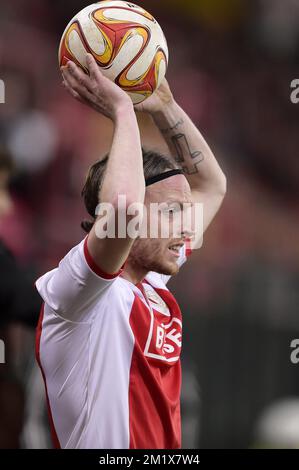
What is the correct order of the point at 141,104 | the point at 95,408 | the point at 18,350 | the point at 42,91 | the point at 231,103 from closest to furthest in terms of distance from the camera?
the point at 95,408 < the point at 141,104 < the point at 18,350 < the point at 42,91 < the point at 231,103

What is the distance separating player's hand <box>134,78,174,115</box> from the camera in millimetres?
3680

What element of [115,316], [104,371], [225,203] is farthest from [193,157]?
[225,203]

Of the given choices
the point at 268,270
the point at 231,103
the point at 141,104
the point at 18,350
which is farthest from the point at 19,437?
the point at 231,103

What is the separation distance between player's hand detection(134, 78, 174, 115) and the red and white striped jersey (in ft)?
2.86

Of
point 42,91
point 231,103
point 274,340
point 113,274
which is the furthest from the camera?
point 231,103

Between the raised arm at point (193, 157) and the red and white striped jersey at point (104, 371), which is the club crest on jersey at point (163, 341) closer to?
the red and white striped jersey at point (104, 371)

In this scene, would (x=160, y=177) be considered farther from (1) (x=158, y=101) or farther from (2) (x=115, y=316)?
(2) (x=115, y=316)

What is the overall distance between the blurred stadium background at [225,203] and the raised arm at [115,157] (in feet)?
6.49

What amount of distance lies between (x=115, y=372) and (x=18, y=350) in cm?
315

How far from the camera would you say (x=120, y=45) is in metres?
3.24

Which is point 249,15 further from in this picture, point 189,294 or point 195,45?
point 189,294

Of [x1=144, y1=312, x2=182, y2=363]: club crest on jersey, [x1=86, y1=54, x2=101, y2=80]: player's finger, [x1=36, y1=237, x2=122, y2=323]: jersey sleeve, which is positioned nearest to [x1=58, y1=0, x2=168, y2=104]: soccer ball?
[x1=86, y1=54, x2=101, y2=80]: player's finger

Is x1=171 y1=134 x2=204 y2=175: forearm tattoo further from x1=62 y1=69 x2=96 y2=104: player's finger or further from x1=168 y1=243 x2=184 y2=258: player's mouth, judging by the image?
x1=62 y1=69 x2=96 y2=104: player's finger

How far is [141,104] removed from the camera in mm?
3629
